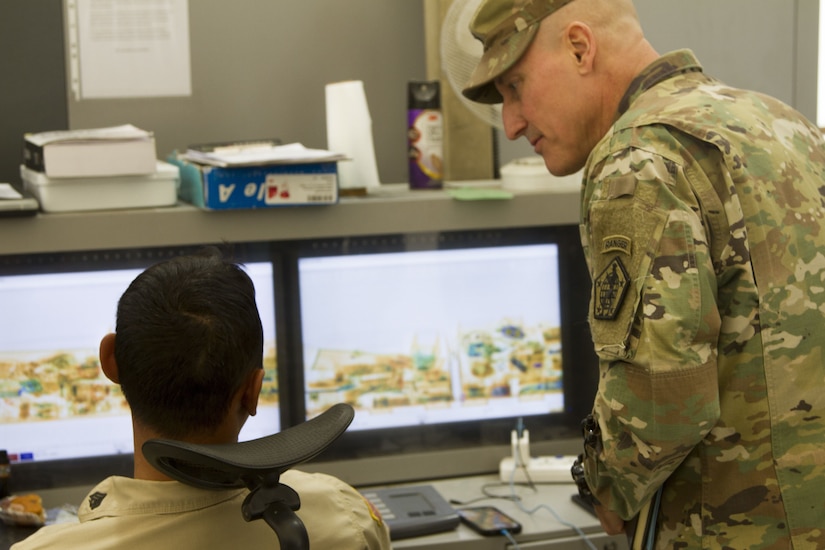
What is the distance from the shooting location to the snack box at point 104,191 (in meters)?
1.67

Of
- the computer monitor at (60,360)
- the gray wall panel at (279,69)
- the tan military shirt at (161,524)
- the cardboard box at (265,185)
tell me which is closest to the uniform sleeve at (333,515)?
the tan military shirt at (161,524)

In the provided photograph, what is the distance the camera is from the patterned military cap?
135 cm

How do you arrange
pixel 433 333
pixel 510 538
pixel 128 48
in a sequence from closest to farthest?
pixel 510 538
pixel 433 333
pixel 128 48

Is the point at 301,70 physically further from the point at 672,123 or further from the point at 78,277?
the point at 672,123

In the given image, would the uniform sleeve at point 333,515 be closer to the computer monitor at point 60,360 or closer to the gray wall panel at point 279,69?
the computer monitor at point 60,360

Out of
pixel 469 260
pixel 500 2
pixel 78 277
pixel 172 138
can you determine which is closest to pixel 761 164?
pixel 500 2

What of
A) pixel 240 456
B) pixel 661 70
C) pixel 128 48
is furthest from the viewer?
pixel 128 48

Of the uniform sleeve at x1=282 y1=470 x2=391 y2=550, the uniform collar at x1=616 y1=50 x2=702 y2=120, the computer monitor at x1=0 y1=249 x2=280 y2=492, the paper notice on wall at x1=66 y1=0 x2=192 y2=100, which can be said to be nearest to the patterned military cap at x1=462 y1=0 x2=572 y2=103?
the uniform collar at x1=616 y1=50 x2=702 y2=120

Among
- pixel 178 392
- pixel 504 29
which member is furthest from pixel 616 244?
pixel 178 392

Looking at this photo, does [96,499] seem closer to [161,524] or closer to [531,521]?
[161,524]

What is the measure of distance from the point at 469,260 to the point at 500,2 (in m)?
0.63

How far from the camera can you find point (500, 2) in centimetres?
139

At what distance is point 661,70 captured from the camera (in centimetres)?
129

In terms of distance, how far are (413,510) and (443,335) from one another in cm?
35
